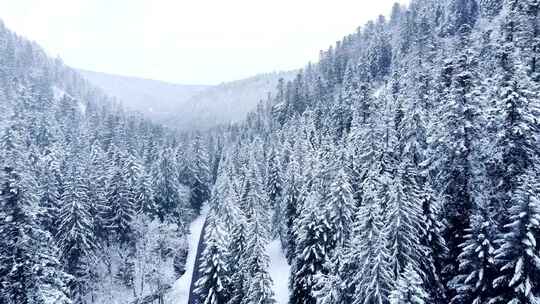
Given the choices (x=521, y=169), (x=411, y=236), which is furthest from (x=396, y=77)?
(x=411, y=236)

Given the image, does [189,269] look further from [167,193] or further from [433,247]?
[433,247]

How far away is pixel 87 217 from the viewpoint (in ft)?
146

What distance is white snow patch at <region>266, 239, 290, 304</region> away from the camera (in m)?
47.1

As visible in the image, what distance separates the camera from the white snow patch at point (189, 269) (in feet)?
172

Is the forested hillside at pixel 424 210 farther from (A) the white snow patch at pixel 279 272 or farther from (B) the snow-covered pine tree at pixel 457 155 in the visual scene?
(A) the white snow patch at pixel 279 272

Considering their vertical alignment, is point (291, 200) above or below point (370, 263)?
below

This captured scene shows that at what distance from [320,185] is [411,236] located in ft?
48.6

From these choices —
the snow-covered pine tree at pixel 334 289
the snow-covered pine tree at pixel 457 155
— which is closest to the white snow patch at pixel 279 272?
the snow-covered pine tree at pixel 334 289

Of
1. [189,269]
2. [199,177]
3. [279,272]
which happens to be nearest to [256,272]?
[279,272]

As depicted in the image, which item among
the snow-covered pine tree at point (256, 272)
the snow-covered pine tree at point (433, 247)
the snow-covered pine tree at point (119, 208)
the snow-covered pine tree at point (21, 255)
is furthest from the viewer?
the snow-covered pine tree at point (119, 208)

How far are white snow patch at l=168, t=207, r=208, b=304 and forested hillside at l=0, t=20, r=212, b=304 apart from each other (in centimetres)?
134

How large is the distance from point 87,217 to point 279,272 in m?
26.0

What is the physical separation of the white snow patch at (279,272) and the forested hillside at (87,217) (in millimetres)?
14778

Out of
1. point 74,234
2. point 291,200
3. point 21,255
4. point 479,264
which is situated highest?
point 21,255
